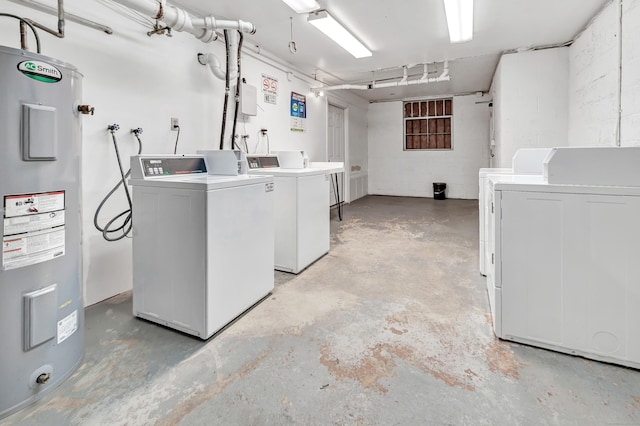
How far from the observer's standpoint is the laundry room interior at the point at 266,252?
146 cm

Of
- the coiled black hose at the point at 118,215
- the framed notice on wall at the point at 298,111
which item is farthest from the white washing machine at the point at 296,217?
the framed notice on wall at the point at 298,111

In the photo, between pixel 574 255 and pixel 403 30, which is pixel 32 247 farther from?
pixel 403 30

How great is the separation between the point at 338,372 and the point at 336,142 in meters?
6.19

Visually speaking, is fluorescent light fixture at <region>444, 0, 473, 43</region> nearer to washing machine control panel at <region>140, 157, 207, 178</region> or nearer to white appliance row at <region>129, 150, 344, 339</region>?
white appliance row at <region>129, 150, 344, 339</region>

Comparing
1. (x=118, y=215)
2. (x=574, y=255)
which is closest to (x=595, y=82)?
(x=574, y=255)

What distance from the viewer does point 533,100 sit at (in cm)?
480

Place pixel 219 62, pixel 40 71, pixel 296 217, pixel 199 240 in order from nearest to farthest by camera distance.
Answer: pixel 40 71, pixel 199 240, pixel 296 217, pixel 219 62

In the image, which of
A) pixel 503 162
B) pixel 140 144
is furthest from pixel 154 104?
pixel 503 162

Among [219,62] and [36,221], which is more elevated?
[219,62]

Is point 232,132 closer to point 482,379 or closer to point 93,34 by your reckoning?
point 93,34

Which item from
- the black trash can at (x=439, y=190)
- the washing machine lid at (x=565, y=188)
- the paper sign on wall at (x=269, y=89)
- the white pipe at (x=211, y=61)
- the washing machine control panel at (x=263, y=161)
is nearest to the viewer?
the washing machine lid at (x=565, y=188)

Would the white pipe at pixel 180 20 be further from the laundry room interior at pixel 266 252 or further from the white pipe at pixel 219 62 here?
the white pipe at pixel 219 62

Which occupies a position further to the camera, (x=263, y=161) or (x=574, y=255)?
(x=263, y=161)

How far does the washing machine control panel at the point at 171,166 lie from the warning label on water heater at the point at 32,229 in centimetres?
69
